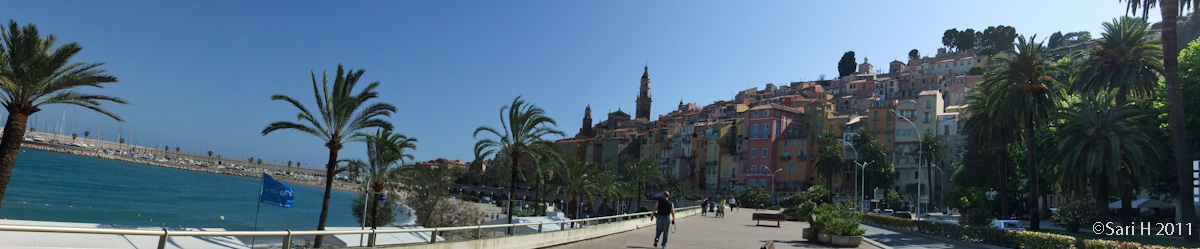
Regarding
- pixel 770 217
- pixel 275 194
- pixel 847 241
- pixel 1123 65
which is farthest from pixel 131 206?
pixel 1123 65

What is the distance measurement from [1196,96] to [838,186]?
71.9 meters

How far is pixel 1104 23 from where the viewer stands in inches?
1347

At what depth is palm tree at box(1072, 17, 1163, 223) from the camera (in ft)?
111

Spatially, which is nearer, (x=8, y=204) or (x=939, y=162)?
(x=8, y=204)

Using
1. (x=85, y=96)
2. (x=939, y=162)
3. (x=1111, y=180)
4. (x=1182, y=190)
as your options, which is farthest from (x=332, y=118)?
(x=939, y=162)

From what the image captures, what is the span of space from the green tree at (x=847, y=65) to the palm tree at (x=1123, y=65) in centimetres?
15764

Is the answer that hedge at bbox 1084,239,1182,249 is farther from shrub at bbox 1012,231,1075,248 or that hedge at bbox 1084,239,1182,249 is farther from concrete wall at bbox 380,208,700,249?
concrete wall at bbox 380,208,700,249

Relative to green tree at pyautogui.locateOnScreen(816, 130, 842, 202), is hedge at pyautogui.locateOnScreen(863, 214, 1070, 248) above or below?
below

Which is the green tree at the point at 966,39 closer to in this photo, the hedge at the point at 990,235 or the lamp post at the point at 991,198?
the lamp post at the point at 991,198

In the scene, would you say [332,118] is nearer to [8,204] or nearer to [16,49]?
[16,49]

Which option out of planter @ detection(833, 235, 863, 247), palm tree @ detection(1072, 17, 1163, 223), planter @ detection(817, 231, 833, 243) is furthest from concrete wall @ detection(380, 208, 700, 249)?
palm tree @ detection(1072, 17, 1163, 223)

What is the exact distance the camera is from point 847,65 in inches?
7461

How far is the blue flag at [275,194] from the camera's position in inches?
925

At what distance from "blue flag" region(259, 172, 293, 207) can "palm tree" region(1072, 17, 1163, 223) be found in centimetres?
3345
